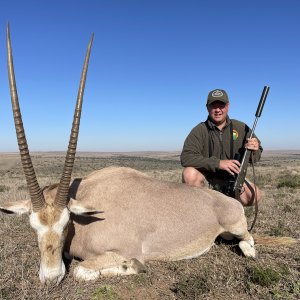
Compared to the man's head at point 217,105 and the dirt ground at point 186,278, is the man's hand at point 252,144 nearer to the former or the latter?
the man's head at point 217,105

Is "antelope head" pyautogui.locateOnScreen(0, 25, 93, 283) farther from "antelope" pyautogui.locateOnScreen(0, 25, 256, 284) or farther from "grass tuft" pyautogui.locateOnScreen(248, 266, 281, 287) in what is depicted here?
"grass tuft" pyautogui.locateOnScreen(248, 266, 281, 287)

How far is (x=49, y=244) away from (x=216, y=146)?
3978mm

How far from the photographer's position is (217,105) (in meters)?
6.80

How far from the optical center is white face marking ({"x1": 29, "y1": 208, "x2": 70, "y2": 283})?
3.78 m

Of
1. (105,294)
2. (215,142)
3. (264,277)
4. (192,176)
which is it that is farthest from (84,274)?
(215,142)

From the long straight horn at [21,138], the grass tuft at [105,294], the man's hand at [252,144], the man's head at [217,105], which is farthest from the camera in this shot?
the man's head at [217,105]

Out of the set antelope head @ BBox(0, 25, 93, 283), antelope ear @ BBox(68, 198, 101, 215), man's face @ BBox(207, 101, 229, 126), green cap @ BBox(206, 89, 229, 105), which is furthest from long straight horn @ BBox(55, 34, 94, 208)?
man's face @ BBox(207, 101, 229, 126)

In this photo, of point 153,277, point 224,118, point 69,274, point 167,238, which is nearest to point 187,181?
point 224,118

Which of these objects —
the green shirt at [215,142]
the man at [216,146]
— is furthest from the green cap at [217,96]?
the green shirt at [215,142]

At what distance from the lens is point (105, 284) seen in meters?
4.08

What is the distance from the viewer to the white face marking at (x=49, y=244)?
3.78 meters

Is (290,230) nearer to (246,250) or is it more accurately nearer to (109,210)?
(246,250)

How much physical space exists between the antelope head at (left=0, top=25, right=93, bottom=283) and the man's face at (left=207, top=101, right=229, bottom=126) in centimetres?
339

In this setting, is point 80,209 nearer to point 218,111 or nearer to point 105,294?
point 105,294
